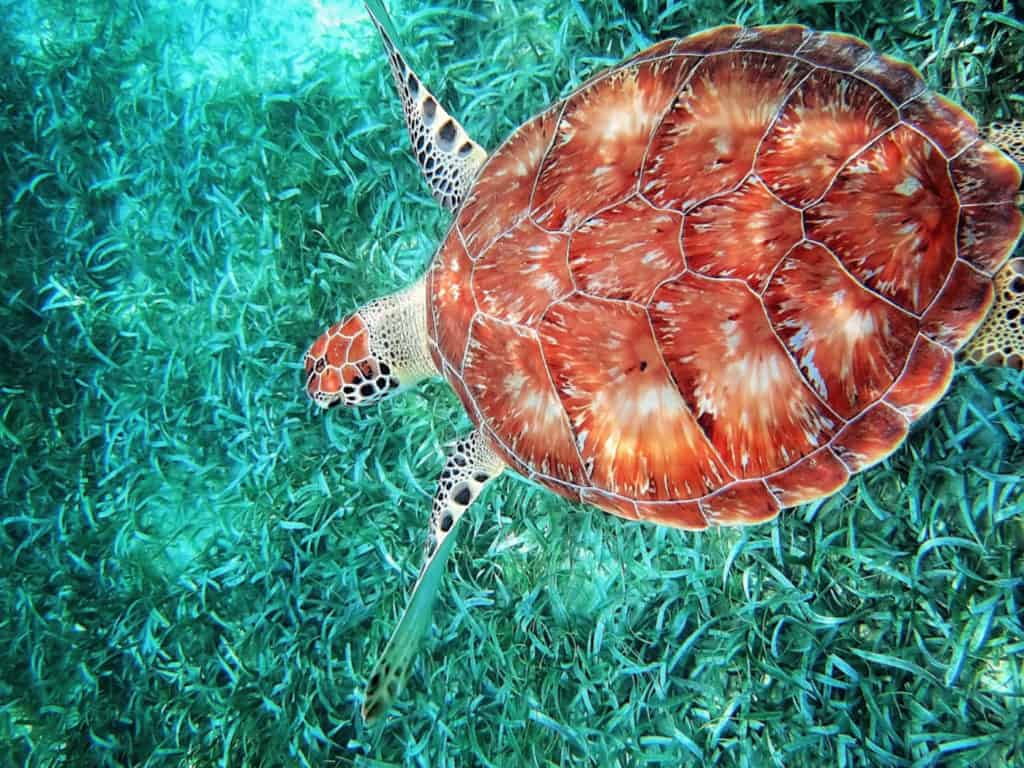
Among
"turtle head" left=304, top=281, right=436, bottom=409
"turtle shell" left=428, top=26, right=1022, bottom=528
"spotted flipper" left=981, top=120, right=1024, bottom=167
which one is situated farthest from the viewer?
"turtle head" left=304, top=281, right=436, bottom=409

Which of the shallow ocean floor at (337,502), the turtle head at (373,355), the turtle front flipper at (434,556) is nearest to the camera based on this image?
the shallow ocean floor at (337,502)

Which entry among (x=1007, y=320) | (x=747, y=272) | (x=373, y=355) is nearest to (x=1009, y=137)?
(x=1007, y=320)

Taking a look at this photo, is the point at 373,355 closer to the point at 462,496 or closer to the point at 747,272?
the point at 462,496

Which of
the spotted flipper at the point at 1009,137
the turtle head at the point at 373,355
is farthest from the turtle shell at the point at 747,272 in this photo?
the turtle head at the point at 373,355

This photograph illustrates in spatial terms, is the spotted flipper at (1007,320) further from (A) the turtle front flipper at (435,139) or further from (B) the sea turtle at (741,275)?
(A) the turtle front flipper at (435,139)

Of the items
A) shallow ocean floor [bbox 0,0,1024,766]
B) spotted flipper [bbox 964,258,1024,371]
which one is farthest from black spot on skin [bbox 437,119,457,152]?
spotted flipper [bbox 964,258,1024,371]

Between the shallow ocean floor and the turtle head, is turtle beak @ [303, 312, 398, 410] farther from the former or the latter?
the shallow ocean floor

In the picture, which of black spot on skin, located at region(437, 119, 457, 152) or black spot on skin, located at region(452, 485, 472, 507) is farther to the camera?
black spot on skin, located at region(437, 119, 457, 152)
